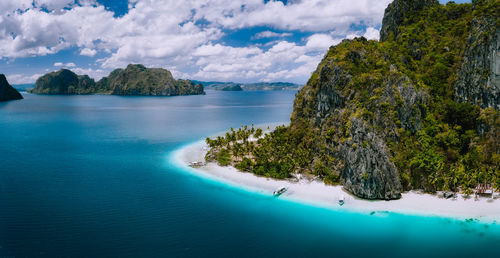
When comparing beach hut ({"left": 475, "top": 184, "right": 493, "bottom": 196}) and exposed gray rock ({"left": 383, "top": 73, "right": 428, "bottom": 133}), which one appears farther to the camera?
exposed gray rock ({"left": 383, "top": 73, "right": 428, "bottom": 133})

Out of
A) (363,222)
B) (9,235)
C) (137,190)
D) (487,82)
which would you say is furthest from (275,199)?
(487,82)

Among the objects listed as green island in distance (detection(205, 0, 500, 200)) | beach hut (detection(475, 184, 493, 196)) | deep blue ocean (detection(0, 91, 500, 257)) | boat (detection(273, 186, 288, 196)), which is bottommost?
deep blue ocean (detection(0, 91, 500, 257))

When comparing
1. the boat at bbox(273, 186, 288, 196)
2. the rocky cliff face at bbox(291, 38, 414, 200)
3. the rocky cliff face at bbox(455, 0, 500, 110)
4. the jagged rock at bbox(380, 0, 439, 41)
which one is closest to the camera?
the rocky cliff face at bbox(291, 38, 414, 200)

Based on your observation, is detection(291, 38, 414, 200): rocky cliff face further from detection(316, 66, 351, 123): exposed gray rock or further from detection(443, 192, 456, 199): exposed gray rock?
detection(443, 192, 456, 199): exposed gray rock

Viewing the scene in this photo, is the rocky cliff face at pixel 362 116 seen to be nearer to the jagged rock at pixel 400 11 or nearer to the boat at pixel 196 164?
the jagged rock at pixel 400 11

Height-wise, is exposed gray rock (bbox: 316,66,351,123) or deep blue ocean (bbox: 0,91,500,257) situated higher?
exposed gray rock (bbox: 316,66,351,123)

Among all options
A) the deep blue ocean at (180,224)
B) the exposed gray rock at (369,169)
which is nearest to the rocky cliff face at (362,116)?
the exposed gray rock at (369,169)

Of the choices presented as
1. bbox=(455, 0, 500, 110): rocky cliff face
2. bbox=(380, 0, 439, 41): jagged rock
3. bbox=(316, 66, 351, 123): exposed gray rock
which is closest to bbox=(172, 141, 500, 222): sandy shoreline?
bbox=(316, 66, 351, 123): exposed gray rock
